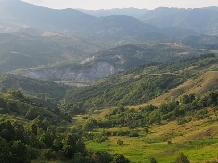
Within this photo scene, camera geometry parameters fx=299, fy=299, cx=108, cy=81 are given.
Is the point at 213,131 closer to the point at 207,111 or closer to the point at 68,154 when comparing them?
the point at 207,111

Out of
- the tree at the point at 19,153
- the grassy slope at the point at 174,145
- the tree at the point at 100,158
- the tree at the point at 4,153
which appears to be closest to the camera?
the tree at the point at 4,153

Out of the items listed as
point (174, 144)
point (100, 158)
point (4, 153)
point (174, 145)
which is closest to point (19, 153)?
point (4, 153)

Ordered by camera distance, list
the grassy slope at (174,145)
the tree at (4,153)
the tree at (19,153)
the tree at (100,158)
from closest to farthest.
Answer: the tree at (4,153), the tree at (19,153), the tree at (100,158), the grassy slope at (174,145)

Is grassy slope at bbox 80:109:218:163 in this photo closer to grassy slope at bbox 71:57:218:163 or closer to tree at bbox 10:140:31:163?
grassy slope at bbox 71:57:218:163

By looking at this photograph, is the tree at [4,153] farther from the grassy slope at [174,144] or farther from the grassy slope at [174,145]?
the grassy slope at [174,144]

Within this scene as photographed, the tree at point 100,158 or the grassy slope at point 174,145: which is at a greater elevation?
the tree at point 100,158

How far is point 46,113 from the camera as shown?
456 feet

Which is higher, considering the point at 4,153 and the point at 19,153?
the point at 4,153

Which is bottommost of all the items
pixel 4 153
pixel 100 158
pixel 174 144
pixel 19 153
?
pixel 174 144

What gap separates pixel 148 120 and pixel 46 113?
155 feet

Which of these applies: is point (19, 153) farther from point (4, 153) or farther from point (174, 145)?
point (174, 145)

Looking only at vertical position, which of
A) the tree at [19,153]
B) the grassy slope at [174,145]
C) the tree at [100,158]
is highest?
the tree at [19,153]

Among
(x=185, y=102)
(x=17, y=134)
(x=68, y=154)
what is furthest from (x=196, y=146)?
(x=185, y=102)

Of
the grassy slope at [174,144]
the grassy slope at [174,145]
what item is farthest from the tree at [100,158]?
the grassy slope at [174,144]
